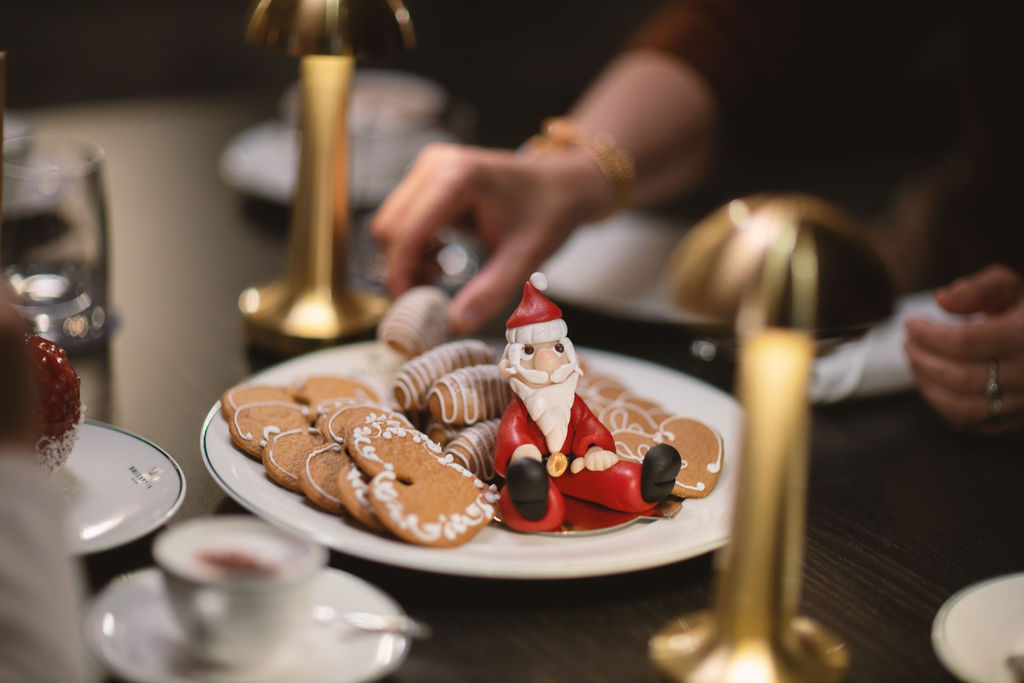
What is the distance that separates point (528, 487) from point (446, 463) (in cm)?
8

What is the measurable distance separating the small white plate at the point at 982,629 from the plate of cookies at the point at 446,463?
0.51ft

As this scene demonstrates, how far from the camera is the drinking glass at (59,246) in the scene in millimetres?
1114

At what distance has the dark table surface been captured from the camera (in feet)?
2.35

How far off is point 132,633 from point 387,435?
0.25 meters

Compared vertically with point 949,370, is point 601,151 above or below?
above

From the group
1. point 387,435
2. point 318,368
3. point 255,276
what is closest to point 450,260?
point 255,276

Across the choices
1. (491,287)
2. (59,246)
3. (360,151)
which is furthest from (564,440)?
(360,151)

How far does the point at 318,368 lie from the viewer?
3.45 feet

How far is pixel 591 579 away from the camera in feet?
2.58

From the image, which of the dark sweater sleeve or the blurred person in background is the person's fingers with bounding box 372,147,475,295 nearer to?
the blurred person in background

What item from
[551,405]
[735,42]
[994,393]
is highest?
[735,42]

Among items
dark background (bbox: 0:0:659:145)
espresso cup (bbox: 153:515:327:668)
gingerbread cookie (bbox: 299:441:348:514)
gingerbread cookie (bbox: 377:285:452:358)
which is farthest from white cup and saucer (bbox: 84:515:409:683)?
dark background (bbox: 0:0:659:145)

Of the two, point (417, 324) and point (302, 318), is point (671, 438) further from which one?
point (302, 318)

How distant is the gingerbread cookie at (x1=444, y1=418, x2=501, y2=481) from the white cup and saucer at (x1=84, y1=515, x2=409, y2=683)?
203 mm
